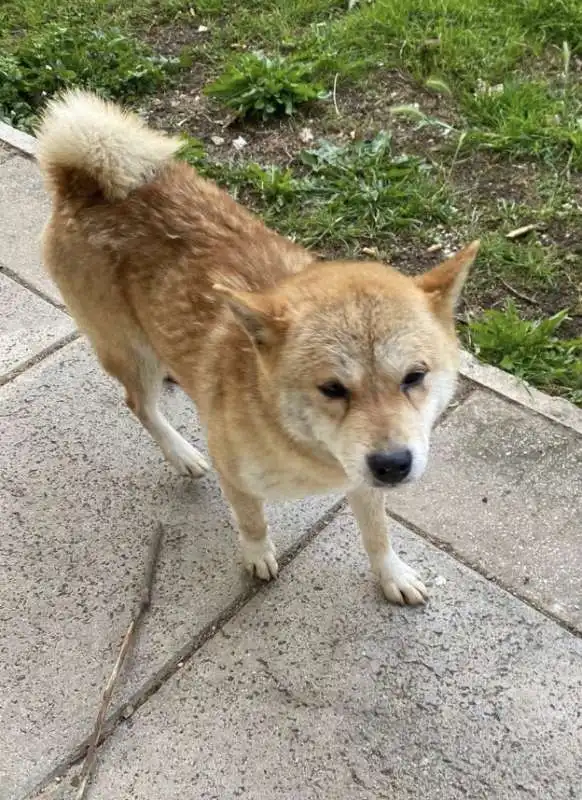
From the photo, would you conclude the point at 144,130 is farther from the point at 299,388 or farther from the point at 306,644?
the point at 306,644

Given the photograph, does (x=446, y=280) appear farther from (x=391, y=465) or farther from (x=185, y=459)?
(x=185, y=459)

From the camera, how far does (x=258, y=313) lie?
86.7 inches

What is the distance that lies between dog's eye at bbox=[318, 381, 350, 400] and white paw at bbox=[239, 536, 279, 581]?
81 cm

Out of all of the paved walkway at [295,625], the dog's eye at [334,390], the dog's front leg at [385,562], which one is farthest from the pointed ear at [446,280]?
the paved walkway at [295,625]

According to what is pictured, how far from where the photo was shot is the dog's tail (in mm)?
2758

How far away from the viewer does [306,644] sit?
2715mm

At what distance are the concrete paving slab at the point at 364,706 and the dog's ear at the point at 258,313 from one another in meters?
1.05

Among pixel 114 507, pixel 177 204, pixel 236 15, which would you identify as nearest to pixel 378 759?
pixel 114 507

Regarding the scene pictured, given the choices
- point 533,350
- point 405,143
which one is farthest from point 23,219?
point 533,350

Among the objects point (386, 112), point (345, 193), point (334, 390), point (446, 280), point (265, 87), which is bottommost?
point (345, 193)

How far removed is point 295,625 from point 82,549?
2.84 feet

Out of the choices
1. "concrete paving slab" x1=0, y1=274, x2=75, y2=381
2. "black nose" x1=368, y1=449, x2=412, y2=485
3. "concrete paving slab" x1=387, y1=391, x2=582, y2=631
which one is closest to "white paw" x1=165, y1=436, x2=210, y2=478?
"concrete paving slab" x1=387, y1=391, x2=582, y2=631

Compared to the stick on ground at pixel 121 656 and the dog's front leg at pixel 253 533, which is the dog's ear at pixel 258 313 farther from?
the stick on ground at pixel 121 656

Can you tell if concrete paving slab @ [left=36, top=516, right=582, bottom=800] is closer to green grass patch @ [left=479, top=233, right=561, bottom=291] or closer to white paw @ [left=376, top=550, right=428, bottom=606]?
white paw @ [left=376, top=550, right=428, bottom=606]
